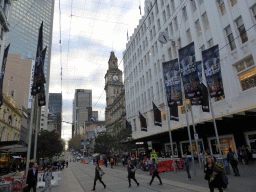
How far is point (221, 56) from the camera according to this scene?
21.8m

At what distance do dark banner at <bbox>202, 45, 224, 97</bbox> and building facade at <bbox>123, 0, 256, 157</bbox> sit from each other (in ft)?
9.61

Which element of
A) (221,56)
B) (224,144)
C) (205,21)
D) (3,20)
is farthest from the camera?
(3,20)

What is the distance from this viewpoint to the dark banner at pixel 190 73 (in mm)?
15206

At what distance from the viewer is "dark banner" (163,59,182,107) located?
666 inches

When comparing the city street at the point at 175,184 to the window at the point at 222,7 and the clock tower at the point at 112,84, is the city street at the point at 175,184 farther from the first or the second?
the clock tower at the point at 112,84

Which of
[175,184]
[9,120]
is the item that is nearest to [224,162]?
[175,184]

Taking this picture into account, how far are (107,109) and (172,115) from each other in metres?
66.1

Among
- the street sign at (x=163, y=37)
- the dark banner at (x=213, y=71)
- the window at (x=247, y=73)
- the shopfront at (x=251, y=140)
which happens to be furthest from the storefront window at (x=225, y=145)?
the street sign at (x=163, y=37)

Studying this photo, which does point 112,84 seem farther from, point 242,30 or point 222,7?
point 242,30

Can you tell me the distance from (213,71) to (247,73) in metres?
6.62

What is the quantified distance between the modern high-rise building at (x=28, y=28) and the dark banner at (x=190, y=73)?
100 meters

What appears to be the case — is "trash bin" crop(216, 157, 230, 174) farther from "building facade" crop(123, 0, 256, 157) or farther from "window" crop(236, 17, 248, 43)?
"window" crop(236, 17, 248, 43)

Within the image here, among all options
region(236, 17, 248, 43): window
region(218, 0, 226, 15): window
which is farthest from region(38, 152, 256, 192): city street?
region(218, 0, 226, 15): window

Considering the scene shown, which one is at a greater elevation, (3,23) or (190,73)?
(3,23)
